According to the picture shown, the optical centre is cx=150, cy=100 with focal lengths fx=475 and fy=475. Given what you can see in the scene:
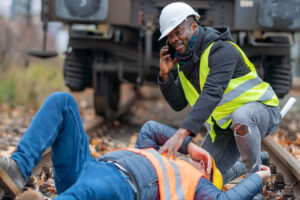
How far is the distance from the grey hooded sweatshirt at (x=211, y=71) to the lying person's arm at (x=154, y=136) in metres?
0.21

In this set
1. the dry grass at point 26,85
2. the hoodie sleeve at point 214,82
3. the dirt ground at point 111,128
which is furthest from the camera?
the dry grass at point 26,85

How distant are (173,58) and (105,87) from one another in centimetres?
395

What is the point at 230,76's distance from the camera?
3.15 meters

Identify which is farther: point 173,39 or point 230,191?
point 173,39

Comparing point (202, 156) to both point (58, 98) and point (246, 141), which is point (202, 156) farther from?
point (58, 98)

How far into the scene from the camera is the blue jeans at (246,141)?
328 cm

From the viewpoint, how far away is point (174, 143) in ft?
9.56

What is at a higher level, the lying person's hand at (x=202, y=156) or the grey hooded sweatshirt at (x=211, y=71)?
the grey hooded sweatshirt at (x=211, y=71)

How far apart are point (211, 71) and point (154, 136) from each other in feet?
1.91

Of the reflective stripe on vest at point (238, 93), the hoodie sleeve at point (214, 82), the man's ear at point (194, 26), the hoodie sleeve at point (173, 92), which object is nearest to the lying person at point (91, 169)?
the hoodie sleeve at point (214, 82)

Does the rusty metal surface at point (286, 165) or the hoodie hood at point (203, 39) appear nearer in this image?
the hoodie hood at point (203, 39)

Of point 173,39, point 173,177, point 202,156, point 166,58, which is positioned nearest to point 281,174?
point 202,156

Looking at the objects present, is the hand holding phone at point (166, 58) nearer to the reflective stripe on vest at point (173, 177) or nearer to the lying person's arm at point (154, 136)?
the lying person's arm at point (154, 136)

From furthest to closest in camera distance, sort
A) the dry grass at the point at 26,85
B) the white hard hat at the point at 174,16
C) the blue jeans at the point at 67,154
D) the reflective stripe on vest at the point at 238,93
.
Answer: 1. the dry grass at the point at 26,85
2. the reflective stripe on vest at the point at 238,93
3. the white hard hat at the point at 174,16
4. the blue jeans at the point at 67,154
